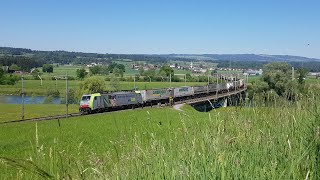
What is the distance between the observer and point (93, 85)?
253ft

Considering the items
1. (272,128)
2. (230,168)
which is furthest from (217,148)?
(272,128)

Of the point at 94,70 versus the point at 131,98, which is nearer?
the point at 131,98

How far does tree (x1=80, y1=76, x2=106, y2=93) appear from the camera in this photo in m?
76.2

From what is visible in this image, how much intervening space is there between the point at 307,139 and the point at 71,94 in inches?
3022

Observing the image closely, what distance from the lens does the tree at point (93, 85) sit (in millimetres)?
76250

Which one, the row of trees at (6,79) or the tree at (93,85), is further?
the row of trees at (6,79)

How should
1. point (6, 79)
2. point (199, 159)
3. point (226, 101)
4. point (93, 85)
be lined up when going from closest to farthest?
1. point (199, 159)
2. point (226, 101)
3. point (93, 85)
4. point (6, 79)

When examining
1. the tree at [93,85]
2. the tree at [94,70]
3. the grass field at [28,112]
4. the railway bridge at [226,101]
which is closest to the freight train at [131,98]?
the railway bridge at [226,101]

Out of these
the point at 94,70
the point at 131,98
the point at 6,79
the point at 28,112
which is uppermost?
the point at 94,70

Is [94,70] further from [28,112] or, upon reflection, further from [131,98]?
[131,98]

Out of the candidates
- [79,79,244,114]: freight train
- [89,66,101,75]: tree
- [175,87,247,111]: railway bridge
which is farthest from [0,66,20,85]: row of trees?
[175,87,247,111]: railway bridge

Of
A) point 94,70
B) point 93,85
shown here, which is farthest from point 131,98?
point 94,70

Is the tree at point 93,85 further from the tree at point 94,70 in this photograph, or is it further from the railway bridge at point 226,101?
the tree at point 94,70

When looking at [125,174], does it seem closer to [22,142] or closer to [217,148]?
[217,148]
